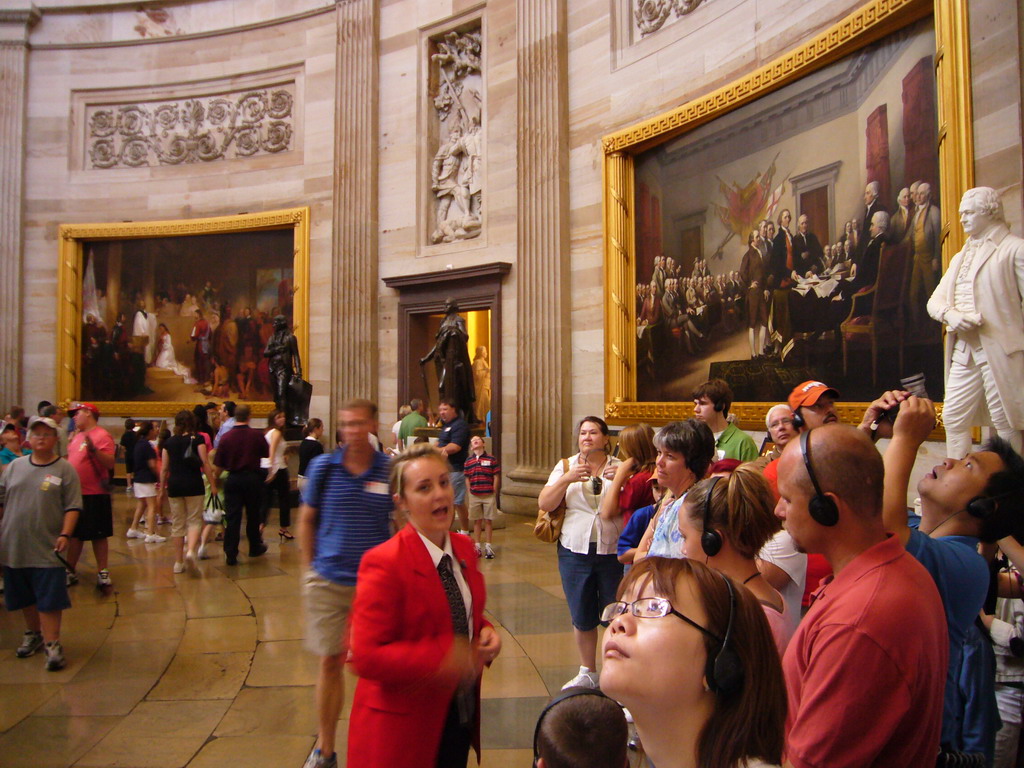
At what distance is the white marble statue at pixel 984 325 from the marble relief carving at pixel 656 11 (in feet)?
20.6

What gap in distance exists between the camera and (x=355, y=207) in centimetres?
1483

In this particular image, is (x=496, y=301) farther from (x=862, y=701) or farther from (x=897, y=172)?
(x=862, y=701)

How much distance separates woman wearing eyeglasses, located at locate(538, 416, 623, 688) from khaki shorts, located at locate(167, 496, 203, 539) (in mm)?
5452

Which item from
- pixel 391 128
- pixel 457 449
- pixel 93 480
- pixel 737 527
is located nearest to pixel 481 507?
pixel 457 449

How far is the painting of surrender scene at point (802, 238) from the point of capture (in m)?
6.70

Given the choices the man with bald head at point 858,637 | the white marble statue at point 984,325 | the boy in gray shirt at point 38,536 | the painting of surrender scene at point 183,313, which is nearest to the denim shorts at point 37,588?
the boy in gray shirt at point 38,536

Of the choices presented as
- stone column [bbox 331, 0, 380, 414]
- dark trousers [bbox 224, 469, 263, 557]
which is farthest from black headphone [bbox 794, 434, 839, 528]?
stone column [bbox 331, 0, 380, 414]

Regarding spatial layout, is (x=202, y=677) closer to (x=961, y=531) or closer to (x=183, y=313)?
(x=961, y=531)

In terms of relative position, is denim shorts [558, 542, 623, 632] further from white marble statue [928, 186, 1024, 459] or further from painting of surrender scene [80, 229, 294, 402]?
painting of surrender scene [80, 229, 294, 402]

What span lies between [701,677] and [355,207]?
14655 millimetres

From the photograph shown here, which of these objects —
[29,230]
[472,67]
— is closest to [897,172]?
[472,67]

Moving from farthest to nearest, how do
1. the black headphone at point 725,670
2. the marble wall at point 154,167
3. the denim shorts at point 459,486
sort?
the marble wall at point 154,167
the denim shorts at point 459,486
the black headphone at point 725,670

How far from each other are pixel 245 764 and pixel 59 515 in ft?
8.79

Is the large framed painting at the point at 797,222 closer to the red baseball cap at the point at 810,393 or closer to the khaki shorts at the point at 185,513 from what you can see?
the red baseball cap at the point at 810,393
